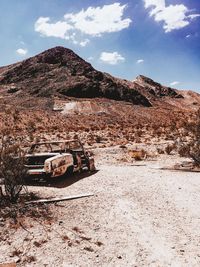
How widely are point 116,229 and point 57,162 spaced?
491cm

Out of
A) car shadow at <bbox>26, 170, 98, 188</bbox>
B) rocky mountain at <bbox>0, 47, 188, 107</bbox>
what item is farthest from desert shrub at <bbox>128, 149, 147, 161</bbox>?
rocky mountain at <bbox>0, 47, 188, 107</bbox>

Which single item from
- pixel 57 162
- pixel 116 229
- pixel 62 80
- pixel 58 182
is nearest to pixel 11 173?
pixel 57 162

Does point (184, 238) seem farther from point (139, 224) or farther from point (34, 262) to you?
point (34, 262)

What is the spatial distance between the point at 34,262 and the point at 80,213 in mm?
2746

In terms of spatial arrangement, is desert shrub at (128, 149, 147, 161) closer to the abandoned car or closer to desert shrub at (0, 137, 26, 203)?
the abandoned car

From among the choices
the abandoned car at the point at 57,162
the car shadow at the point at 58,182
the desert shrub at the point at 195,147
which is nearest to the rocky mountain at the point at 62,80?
the desert shrub at the point at 195,147

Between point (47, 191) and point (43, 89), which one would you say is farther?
point (43, 89)

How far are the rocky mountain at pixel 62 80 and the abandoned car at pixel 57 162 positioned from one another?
53.4 metres

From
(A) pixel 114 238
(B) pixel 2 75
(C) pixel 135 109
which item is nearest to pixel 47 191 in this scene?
(A) pixel 114 238

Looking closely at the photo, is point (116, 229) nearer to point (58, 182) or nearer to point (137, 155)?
point (58, 182)

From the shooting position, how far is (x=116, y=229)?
8.84 meters

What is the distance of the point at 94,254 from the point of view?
7.57 m

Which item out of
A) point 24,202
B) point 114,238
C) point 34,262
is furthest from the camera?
point 24,202

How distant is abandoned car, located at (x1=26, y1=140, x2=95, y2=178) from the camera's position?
1284cm
